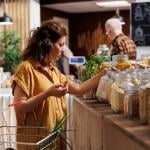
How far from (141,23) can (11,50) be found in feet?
13.3

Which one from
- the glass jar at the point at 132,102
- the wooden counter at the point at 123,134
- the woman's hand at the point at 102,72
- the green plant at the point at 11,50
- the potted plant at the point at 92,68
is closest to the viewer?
the wooden counter at the point at 123,134

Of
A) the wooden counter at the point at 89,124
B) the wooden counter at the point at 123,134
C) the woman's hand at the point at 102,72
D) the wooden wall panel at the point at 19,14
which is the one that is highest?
the wooden wall panel at the point at 19,14

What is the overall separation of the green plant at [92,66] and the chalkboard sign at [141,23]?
1.60 meters

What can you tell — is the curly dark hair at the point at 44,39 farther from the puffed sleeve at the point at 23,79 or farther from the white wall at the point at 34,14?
the white wall at the point at 34,14

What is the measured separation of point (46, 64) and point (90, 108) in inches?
15.6

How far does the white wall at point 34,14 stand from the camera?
877 centimetres

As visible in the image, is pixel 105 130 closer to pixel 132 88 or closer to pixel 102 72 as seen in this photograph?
pixel 132 88

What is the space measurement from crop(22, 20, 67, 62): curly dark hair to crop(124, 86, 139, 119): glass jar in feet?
2.16

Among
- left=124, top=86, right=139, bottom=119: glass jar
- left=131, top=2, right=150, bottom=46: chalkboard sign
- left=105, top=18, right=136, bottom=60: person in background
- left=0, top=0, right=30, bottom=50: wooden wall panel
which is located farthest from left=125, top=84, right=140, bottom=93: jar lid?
left=0, top=0, right=30, bottom=50: wooden wall panel

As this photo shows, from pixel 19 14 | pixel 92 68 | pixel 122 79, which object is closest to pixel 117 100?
pixel 122 79

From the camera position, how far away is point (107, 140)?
1.61 meters

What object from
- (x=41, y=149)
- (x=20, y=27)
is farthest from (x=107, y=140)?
(x=20, y=27)

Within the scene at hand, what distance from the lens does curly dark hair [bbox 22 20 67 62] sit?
216cm

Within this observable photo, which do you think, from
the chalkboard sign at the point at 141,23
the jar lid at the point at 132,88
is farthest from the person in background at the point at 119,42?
the jar lid at the point at 132,88
